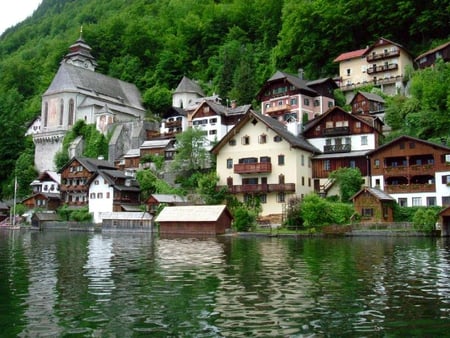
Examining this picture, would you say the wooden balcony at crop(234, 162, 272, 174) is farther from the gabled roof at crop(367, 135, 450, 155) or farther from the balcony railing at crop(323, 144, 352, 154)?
the gabled roof at crop(367, 135, 450, 155)

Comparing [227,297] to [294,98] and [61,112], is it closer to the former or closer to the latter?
[294,98]

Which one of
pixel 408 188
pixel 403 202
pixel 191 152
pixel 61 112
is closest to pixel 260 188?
pixel 191 152

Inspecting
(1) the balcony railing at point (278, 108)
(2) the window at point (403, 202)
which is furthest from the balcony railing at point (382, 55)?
(2) the window at point (403, 202)

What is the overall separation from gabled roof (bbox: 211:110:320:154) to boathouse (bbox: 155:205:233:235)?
12.0 meters

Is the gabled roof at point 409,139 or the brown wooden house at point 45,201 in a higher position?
the gabled roof at point 409,139

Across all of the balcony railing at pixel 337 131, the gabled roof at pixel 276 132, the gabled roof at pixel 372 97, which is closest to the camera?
the gabled roof at pixel 276 132

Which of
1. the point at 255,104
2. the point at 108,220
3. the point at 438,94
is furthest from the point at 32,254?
the point at 255,104

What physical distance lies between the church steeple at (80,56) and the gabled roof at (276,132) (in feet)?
239

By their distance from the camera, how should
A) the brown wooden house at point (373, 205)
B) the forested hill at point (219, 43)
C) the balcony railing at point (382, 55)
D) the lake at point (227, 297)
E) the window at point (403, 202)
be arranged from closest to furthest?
the lake at point (227, 297), the brown wooden house at point (373, 205), the window at point (403, 202), the balcony railing at point (382, 55), the forested hill at point (219, 43)

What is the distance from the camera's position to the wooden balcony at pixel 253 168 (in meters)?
62.6

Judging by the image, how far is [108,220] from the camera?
2712 inches

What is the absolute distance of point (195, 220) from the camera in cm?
5497

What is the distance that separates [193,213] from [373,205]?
19247mm

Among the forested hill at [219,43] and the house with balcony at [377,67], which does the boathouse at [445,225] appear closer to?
the house with balcony at [377,67]
